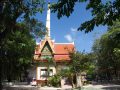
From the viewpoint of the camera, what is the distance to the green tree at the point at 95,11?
416 cm

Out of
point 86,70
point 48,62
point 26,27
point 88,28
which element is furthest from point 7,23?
point 48,62

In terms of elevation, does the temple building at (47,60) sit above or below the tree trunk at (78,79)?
above

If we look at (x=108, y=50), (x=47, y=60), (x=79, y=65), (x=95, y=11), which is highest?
(x=108, y=50)

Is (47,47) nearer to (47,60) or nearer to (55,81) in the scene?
(47,60)

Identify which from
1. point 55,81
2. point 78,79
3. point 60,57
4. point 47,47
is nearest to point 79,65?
point 78,79

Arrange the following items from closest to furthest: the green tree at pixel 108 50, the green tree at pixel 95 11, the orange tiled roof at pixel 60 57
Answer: the green tree at pixel 95 11, the green tree at pixel 108 50, the orange tiled roof at pixel 60 57

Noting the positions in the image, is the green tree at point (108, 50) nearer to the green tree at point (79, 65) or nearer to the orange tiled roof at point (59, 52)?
the green tree at point (79, 65)

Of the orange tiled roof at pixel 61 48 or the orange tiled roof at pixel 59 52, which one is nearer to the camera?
the orange tiled roof at pixel 59 52

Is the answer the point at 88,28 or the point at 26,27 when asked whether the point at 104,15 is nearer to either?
the point at 88,28

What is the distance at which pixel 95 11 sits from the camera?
A: 4.37 meters

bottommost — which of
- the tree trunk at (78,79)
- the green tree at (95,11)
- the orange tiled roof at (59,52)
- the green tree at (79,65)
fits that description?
the green tree at (95,11)

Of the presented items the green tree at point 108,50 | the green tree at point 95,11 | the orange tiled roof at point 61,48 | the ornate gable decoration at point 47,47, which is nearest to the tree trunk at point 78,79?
the green tree at point 108,50

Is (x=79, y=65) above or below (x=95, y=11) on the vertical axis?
above

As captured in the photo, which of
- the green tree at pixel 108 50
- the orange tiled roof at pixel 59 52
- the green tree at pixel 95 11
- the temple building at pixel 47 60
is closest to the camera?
the green tree at pixel 95 11
